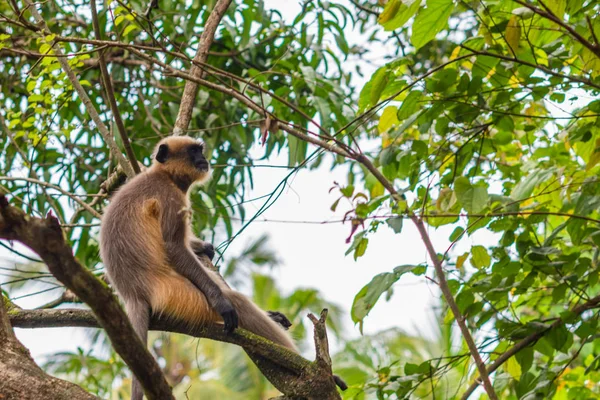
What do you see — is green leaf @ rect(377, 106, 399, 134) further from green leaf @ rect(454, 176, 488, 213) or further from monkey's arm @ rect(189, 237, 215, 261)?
monkey's arm @ rect(189, 237, 215, 261)

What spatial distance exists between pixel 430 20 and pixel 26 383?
77.9 inches

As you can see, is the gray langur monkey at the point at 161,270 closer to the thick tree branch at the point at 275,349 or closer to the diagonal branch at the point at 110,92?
the thick tree branch at the point at 275,349

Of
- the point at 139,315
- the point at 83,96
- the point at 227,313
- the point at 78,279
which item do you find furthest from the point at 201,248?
the point at 78,279

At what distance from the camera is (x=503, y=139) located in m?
3.68

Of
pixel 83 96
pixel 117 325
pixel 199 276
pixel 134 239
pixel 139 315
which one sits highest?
pixel 83 96

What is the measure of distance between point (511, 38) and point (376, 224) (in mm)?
956

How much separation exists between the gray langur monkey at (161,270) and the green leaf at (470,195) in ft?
3.82

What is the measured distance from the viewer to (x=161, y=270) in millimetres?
3730

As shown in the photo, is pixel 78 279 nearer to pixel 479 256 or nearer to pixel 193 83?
pixel 479 256

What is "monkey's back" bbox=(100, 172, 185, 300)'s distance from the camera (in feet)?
12.0

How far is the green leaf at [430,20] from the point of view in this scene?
2576mm

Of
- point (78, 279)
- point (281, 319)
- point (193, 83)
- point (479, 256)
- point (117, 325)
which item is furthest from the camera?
point (193, 83)

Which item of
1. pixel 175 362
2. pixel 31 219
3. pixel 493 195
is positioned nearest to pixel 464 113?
pixel 493 195

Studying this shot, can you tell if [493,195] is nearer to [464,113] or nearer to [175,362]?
[464,113]
